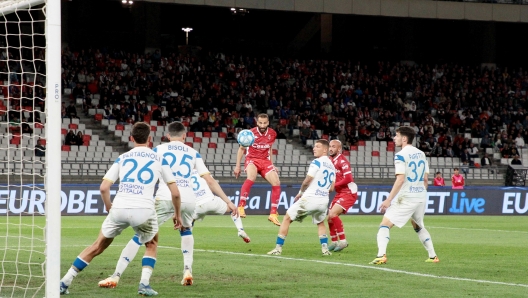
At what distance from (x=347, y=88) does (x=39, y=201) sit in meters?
22.1

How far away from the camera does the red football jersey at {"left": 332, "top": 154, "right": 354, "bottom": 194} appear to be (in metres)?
15.0

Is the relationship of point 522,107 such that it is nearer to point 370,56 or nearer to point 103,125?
point 370,56

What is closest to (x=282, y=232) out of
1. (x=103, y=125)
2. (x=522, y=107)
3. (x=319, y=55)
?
(x=103, y=125)

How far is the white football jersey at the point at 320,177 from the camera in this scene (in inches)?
544

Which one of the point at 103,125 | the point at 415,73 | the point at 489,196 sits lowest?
the point at 489,196

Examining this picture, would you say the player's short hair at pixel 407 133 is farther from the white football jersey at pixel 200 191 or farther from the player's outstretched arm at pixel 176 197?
the player's outstretched arm at pixel 176 197

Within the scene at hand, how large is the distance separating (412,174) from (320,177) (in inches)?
67.5

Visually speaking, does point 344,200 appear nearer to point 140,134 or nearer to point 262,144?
point 262,144

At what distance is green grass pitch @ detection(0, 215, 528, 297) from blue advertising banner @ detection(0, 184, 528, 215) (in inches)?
217

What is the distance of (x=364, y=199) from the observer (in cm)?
2889

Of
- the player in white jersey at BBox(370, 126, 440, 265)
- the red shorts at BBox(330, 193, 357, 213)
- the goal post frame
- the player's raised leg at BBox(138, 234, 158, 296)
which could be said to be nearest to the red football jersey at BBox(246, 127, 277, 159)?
the red shorts at BBox(330, 193, 357, 213)

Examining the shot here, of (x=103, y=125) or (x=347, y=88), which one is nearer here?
(x=103, y=125)

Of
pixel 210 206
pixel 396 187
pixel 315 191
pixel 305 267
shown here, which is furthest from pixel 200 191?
pixel 396 187

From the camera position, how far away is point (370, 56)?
5275 centimetres
